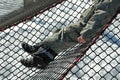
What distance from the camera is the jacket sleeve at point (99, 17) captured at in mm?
3557

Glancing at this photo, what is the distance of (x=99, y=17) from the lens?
3.60m

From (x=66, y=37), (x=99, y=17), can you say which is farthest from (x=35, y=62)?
(x=99, y=17)

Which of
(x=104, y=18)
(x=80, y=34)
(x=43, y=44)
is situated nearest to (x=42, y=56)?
(x=43, y=44)

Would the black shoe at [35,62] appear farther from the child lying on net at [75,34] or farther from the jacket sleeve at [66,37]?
the jacket sleeve at [66,37]

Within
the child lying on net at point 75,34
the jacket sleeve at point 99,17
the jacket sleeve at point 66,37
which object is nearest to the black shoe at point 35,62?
the child lying on net at point 75,34

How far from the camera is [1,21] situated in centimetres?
422

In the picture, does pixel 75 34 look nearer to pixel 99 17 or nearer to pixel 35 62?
pixel 99 17

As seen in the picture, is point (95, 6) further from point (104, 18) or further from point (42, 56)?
point (42, 56)

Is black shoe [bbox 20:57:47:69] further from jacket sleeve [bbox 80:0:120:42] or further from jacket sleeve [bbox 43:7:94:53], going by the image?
jacket sleeve [bbox 80:0:120:42]

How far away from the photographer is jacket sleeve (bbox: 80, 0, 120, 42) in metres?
3.56

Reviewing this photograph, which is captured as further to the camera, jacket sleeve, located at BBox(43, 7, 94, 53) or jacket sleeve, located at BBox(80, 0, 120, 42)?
jacket sleeve, located at BBox(43, 7, 94, 53)

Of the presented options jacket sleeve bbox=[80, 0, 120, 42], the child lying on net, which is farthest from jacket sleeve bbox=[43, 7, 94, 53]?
→ jacket sleeve bbox=[80, 0, 120, 42]

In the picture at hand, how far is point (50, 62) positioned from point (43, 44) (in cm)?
22

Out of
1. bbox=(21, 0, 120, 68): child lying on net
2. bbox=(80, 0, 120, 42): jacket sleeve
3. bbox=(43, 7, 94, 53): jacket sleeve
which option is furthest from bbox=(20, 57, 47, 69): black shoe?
bbox=(80, 0, 120, 42): jacket sleeve
